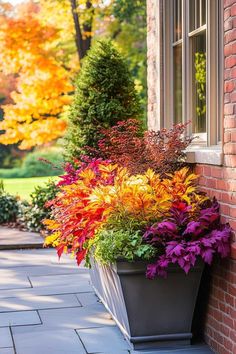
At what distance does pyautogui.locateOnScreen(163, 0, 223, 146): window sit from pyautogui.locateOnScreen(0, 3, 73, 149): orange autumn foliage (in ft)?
25.6

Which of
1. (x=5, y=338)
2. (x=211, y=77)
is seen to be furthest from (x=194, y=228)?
(x=5, y=338)

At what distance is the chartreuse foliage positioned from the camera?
440 cm

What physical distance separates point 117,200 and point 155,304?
2.63 feet

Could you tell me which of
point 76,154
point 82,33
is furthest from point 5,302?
point 82,33

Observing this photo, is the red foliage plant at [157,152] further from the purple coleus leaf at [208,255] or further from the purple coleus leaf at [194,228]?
the purple coleus leaf at [208,255]

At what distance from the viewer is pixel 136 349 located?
4695 mm

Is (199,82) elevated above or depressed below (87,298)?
above

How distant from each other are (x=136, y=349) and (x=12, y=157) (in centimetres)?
2293

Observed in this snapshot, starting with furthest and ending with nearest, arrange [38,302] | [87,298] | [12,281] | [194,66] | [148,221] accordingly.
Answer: [12,281], [87,298], [38,302], [194,66], [148,221]

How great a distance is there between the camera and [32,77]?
46.4 feet

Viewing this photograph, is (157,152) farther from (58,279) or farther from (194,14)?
(58,279)

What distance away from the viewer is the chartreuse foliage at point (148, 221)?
440 cm

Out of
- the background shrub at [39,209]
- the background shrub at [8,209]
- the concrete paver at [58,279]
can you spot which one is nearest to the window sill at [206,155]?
the concrete paver at [58,279]

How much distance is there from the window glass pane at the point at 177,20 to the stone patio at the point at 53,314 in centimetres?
262
